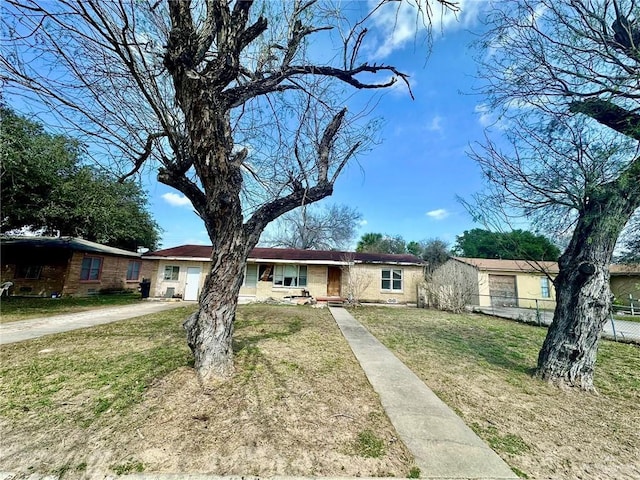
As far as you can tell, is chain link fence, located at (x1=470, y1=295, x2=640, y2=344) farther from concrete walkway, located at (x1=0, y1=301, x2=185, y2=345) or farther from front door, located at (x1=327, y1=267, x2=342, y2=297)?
concrete walkway, located at (x1=0, y1=301, x2=185, y2=345)

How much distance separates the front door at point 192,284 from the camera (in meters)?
15.9

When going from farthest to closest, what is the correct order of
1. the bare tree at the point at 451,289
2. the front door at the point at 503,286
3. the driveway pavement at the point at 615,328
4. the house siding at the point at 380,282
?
the front door at the point at 503,286 → the house siding at the point at 380,282 → the bare tree at the point at 451,289 → the driveway pavement at the point at 615,328

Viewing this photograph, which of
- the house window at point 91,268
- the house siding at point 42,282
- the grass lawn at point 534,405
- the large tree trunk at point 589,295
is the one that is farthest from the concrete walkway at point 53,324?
the large tree trunk at point 589,295

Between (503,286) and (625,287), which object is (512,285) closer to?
(503,286)

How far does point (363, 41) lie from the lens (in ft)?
13.0

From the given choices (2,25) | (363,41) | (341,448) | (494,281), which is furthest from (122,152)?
(494,281)

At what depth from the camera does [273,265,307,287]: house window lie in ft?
54.0

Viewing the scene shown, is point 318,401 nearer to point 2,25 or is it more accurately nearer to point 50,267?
point 2,25

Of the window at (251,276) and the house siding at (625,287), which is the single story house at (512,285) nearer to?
the house siding at (625,287)

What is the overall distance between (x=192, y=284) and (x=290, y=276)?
5692 millimetres

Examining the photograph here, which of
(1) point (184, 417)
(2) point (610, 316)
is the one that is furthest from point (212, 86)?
(2) point (610, 316)

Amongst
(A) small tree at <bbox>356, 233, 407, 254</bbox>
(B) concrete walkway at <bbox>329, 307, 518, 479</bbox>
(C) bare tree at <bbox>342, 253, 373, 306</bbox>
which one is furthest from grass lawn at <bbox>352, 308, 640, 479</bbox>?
(A) small tree at <bbox>356, 233, 407, 254</bbox>

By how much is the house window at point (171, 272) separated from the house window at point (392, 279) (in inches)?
482

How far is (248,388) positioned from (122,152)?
13.9 ft
